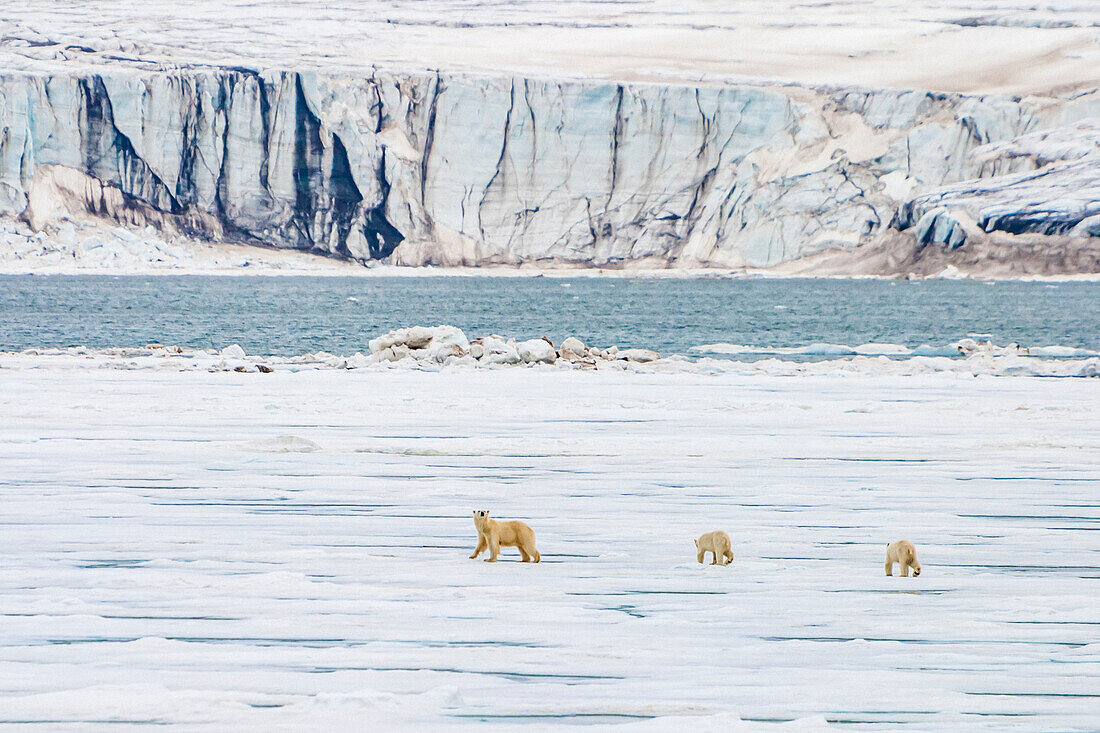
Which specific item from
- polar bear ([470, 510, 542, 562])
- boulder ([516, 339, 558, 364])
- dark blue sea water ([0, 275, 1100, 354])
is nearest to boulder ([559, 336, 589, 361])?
boulder ([516, 339, 558, 364])

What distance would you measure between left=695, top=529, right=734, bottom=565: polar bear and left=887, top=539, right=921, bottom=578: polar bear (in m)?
0.48

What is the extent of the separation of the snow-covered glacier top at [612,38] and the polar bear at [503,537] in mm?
61845

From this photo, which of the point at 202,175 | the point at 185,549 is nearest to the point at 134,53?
the point at 202,175

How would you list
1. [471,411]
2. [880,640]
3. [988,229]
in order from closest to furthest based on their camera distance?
[880,640]
[471,411]
[988,229]

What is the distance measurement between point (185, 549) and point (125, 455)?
2.40 metres

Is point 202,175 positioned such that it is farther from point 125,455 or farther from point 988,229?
point 125,455

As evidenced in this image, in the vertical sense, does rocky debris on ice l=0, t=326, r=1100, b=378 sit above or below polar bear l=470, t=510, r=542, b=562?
above

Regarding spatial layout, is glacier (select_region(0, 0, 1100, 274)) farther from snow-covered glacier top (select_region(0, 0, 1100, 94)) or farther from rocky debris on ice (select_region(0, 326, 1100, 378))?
rocky debris on ice (select_region(0, 326, 1100, 378))

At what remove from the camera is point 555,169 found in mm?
58531

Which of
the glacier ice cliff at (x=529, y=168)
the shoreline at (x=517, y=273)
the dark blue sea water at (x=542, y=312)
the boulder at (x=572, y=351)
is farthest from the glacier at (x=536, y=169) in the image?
the boulder at (x=572, y=351)

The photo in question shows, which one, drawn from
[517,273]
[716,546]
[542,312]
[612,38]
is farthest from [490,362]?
[612,38]

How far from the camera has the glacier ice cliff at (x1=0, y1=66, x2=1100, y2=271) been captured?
56.5 metres

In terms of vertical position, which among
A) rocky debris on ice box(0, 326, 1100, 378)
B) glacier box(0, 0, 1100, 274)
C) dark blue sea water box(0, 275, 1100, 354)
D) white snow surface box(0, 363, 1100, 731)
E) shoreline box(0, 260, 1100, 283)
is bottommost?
white snow surface box(0, 363, 1100, 731)

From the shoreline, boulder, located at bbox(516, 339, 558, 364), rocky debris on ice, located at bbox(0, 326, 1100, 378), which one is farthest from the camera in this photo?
the shoreline
